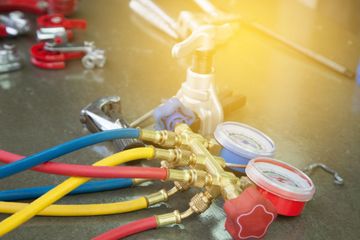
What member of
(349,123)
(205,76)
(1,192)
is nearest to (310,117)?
(349,123)

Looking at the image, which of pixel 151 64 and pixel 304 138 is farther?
pixel 151 64

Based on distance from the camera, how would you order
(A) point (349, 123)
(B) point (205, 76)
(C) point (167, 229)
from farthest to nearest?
(A) point (349, 123), (B) point (205, 76), (C) point (167, 229)

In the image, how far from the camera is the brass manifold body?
19.0 inches

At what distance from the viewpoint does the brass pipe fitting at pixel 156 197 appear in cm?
52

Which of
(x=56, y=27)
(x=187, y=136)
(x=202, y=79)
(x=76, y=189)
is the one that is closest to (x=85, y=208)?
(x=76, y=189)

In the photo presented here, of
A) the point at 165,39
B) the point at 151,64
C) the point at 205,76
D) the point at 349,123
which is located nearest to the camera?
the point at 205,76

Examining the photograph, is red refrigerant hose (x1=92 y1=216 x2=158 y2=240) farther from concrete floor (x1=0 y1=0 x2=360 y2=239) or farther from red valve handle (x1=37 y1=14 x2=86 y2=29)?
red valve handle (x1=37 y1=14 x2=86 y2=29)

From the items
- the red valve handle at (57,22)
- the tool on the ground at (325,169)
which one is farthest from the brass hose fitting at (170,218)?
the red valve handle at (57,22)

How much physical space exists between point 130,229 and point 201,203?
0.29ft

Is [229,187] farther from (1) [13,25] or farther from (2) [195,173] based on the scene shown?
(1) [13,25]

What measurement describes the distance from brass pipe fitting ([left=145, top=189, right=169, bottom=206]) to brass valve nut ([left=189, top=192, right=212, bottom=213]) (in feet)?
0.12

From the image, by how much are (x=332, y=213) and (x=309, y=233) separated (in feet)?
0.19

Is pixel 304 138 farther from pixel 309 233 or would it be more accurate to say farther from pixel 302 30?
pixel 302 30

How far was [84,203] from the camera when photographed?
53cm
